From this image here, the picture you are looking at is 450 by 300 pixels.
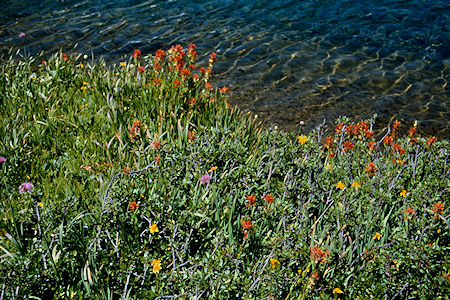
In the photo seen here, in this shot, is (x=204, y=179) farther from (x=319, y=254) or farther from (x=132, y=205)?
(x=319, y=254)

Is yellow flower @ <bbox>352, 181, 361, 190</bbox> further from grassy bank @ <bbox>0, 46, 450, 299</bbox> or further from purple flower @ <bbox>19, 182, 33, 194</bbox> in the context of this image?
purple flower @ <bbox>19, 182, 33, 194</bbox>

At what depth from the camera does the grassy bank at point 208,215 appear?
9.39 ft

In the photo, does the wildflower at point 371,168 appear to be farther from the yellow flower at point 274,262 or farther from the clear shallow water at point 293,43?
the clear shallow water at point 293,43

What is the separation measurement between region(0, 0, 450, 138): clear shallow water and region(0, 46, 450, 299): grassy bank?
209 centimetres

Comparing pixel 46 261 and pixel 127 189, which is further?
pixel 127 189

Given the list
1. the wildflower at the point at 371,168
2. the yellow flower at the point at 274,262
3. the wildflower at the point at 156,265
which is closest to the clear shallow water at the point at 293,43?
the wildflower at the point at 371,168

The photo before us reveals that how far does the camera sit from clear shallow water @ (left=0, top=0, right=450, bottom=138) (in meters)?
6.47

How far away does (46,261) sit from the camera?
286 cm

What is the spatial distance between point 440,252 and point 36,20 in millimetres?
8505

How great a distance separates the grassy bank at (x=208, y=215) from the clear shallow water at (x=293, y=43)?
2090 mm

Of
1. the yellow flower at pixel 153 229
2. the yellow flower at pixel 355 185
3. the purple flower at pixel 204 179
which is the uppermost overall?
the purple flower at pixel 204 179

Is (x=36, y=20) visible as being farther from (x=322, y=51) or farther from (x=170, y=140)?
(x=170, y=140)

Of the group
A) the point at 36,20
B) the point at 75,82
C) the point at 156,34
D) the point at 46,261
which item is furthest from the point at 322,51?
the point at 46,261

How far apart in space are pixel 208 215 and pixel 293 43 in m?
5.46
